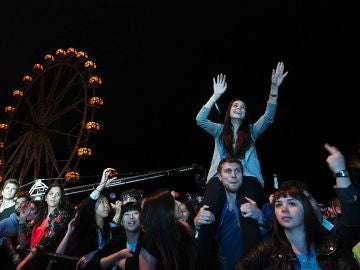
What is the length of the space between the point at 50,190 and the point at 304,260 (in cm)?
357

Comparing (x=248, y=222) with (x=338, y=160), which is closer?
(x=338, y=160)

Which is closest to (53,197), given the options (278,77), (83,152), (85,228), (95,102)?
(85,228)

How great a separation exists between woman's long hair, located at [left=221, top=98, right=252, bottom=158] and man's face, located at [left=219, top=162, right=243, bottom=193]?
34 centimetres

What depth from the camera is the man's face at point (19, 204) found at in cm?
534

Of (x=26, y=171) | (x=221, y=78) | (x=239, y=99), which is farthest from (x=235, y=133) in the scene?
(x=26, y=171)

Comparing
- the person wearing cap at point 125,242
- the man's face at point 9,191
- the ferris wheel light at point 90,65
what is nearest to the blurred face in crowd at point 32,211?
the man's face at point 9,191

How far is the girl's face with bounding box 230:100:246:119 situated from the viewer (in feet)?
12.1

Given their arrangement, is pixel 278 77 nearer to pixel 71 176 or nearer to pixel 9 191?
pixel 9 191

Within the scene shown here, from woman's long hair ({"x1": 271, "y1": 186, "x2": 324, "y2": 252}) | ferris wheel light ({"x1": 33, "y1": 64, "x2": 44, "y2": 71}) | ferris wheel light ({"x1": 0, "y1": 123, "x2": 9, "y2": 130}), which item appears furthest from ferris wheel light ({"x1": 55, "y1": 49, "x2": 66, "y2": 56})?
woman's long hair ({"x1": 271, "y1": 186, "x2": 324, "y2": 252})

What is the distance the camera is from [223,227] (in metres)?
3.16

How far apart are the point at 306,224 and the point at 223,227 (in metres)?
0.83

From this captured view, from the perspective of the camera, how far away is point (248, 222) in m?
2.94

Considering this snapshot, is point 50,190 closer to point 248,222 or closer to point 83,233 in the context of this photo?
point 83,233

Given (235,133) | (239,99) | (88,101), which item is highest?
(88,101)
